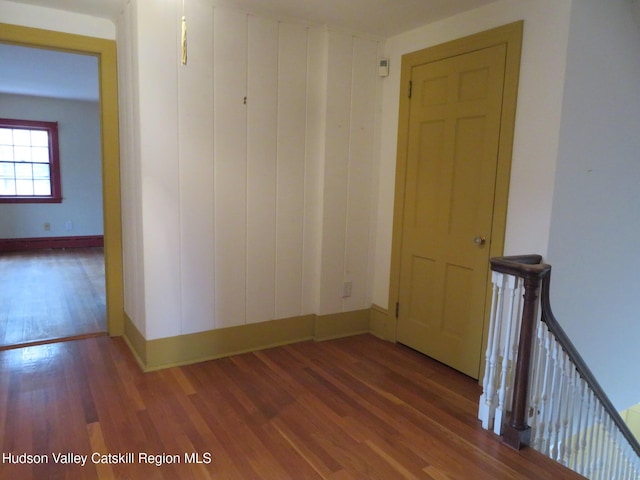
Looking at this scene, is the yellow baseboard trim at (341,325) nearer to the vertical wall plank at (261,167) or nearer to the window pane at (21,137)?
the vertical wall plank at (261,167)

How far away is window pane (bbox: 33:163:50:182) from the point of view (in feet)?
23.6

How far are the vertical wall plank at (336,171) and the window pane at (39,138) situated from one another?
230 inches

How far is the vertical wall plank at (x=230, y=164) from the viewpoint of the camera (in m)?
2.99

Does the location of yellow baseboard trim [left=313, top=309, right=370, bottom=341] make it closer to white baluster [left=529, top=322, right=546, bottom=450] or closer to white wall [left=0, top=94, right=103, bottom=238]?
white baluster [left=529, top=322, right=546, bottom=450]

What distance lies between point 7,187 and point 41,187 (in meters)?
0.45

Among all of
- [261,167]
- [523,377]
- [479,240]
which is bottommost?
[523,377]

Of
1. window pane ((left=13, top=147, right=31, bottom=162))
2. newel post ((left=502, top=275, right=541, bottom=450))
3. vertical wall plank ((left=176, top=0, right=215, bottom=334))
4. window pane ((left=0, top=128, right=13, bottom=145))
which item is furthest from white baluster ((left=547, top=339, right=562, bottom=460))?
window pane ((left=0, top=128, right=13, bottom=145))

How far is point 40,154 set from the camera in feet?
23.6

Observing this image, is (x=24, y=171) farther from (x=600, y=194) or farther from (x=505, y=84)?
(x=600, y=194)

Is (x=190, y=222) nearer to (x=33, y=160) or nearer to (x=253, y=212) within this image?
(x=253, y=212)

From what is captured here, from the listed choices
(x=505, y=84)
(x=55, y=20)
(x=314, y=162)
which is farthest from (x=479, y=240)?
(x=55, y=20)

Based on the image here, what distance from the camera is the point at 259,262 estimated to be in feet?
10.9

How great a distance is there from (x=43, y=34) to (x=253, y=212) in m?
1.84

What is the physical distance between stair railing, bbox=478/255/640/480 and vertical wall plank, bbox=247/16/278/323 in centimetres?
163
